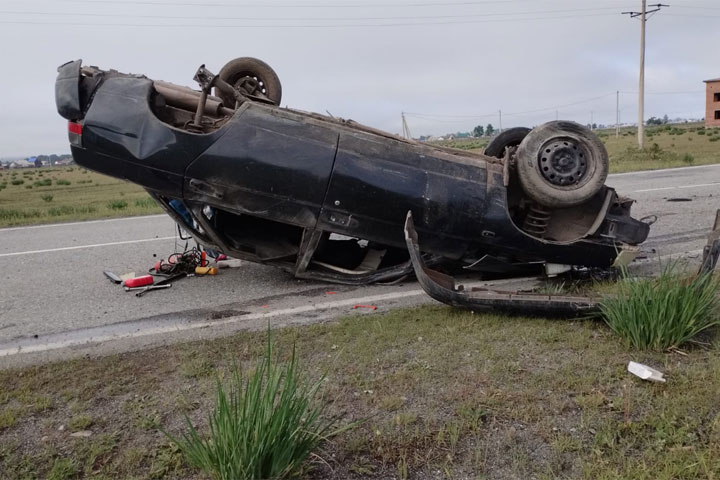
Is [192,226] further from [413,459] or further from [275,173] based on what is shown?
[413,459]

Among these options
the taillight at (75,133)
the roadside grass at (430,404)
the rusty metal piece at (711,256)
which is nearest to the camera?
the roadside grass at (430,404)

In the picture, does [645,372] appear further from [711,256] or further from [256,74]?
[256,74]

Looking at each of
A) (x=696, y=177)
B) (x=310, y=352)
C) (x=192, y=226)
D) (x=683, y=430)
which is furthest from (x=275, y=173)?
(x=696, y=177)

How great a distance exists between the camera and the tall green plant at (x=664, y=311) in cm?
320

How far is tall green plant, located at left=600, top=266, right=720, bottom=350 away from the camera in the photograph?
3.20m

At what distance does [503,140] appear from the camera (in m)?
5.30

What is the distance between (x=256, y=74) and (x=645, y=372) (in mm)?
4153

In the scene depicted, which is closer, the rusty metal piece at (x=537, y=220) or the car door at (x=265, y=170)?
the car door at (x=265, y=170)

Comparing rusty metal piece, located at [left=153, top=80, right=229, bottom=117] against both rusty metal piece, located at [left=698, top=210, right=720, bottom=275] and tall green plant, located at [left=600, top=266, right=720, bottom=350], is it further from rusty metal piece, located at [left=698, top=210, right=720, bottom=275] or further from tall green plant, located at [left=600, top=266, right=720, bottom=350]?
rusty metal piece, located at [left=698, top=210, right=720, bottom=275]

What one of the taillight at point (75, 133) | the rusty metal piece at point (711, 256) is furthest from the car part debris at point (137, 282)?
the rusty metal piece at point (711, 256)

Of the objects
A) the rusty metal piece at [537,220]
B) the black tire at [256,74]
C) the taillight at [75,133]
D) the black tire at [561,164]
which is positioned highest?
the black tire at [256,74]

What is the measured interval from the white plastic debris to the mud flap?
2.38ft

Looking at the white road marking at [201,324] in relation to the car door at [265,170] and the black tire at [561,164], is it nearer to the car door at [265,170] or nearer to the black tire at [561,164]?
the car door at [265,170]

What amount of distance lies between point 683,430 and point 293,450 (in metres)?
1.65
